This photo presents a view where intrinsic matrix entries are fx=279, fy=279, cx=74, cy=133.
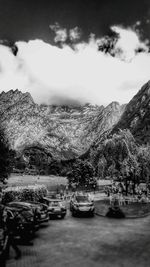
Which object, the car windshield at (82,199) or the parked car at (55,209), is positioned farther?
the car windshield at (82,199)

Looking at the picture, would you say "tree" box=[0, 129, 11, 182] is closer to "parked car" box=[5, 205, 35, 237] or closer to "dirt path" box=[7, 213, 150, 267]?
"dirt path" box=[7, 213, 150, 267]

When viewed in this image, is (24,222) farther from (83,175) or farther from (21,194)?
(83,175)

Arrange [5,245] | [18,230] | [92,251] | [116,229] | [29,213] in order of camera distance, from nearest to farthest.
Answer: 1. [5,245]
2. [92,251]
3. [18,230]
4. [29,213]
5. [116,229]

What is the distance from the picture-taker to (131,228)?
16609 millimetres

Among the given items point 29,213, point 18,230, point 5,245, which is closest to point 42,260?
point 5,245

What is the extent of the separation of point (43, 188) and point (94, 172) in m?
21.4

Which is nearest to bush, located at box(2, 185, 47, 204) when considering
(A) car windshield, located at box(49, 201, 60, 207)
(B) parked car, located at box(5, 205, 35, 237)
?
(A) car windshield, located at box(49, 201, 60, 207)

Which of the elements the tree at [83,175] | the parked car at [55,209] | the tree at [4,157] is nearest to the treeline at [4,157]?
the tree at [4,157]

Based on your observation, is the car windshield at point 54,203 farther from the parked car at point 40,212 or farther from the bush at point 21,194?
the bush at point 21,194

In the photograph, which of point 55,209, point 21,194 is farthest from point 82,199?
point 21,194

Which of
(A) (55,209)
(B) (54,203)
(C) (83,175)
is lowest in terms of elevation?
(A) (55,209)

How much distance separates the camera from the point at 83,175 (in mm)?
57000

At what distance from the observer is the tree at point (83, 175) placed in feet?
185

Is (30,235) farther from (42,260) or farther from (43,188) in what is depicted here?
(43,188)
